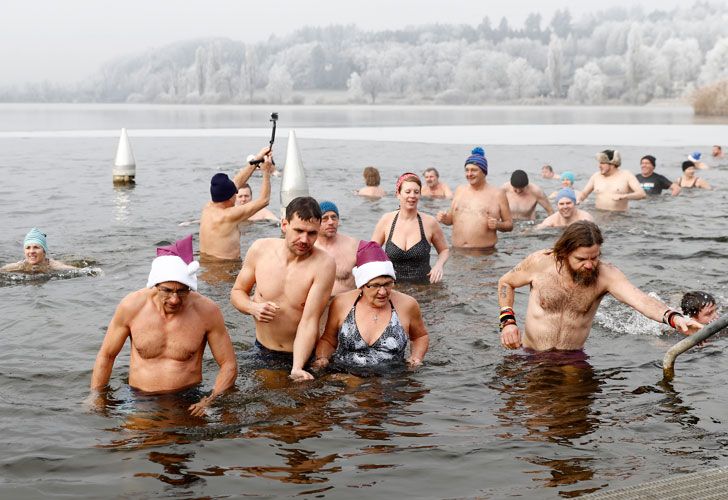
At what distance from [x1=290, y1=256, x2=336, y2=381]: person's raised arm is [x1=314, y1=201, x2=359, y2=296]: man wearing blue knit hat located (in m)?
1.43

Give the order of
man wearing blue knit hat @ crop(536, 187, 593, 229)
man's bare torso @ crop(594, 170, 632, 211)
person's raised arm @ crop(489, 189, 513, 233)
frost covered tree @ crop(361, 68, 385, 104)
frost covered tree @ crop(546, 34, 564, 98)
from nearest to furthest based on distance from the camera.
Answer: person's raised arm @ crop(489, 189, 513, 233), man wearing blue knit hat @ crop(536, 187, 593, 229), man's bare torso @ crop(594, 170, 632, 211), frost covered tree @ crop(546, 34, 564, 98), frost covered tree @ crop(361, 68, 385, 104)

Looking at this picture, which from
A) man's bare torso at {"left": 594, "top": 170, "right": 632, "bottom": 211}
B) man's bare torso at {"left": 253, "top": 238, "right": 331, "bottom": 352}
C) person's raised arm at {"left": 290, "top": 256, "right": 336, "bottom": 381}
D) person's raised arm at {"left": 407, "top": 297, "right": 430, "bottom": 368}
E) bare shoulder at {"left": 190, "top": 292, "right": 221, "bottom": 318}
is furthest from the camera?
man's bare torso at {"left": 594, "top": 170, "right": 632, "bottom": 211}

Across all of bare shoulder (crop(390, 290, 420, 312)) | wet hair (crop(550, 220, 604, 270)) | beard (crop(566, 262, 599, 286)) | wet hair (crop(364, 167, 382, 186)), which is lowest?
bare shoulder (crop(390, 290, 420, 312))

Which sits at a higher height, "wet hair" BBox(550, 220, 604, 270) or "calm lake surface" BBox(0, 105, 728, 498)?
"wet hair" BBox(550, 220, 604, 270)

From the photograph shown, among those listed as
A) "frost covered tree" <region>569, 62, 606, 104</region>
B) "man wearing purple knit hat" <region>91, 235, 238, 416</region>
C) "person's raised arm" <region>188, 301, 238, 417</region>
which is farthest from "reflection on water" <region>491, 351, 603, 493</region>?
"frost covered tree" <region>569, 62, 606, 104</region>

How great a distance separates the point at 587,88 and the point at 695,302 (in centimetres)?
13149

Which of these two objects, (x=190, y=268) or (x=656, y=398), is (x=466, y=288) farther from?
(x=190, y=268)

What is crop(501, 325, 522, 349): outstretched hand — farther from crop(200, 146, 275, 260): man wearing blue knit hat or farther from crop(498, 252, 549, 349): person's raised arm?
crop(200, 146, 275, 260): man wearing blue knit hat

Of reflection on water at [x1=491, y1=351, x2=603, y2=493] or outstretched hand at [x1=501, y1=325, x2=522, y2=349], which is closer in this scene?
reflection on water at [x1=491, y1=351, x2=603, y2=493]

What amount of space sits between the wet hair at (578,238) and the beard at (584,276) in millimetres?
151

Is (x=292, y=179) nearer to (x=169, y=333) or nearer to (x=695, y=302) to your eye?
(x=695, y=302)

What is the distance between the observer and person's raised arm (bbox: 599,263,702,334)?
587cm

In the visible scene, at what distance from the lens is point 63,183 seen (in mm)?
22578

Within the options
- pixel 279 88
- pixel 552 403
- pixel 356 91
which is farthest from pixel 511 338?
pixel 279 88
